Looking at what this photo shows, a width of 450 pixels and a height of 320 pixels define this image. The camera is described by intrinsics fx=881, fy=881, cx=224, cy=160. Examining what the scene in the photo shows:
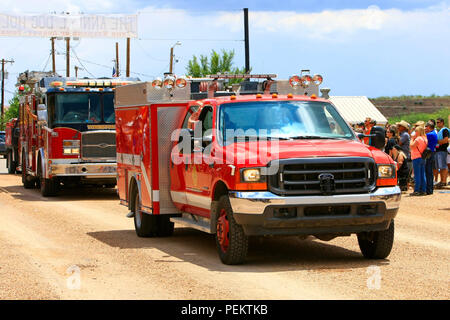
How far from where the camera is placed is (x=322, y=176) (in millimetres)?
10281

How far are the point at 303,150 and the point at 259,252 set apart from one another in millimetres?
2230

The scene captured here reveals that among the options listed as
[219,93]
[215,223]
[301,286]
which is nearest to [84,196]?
[219,93]

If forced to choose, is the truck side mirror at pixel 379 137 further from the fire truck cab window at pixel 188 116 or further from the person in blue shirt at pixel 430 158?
the person in blue shirt at pixel 430 158

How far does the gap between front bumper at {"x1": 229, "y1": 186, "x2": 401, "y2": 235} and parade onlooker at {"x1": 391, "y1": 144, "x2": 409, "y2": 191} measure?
1038cm

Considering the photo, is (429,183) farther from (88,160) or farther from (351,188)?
(351,188)

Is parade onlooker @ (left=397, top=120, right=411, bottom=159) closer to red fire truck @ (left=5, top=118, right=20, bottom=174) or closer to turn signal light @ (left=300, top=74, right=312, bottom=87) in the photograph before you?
turn signal light @ (left=300, top=74, right=312, bottom=87)

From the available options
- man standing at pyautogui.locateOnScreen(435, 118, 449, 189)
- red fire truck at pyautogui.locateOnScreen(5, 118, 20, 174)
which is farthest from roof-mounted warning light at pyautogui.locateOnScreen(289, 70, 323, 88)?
red fire truck at pyautogui.locateOnScreen(5, 118, 20, 174)

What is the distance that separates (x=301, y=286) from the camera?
9.12 m

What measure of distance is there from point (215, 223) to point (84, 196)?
1315 cm

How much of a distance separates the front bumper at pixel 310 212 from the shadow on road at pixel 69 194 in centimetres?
1280

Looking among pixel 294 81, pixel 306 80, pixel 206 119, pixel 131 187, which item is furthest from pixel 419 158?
pixel 206 119

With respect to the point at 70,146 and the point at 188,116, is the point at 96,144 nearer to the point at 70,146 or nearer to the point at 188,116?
the point at 70,146

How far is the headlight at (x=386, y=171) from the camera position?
10.7 metres

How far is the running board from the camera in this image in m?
11.6
